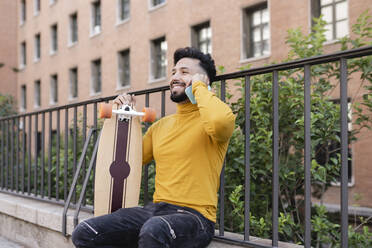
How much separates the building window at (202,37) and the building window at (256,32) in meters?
1.70

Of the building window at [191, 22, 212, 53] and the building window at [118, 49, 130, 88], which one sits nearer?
the building window at [191, 22, 212, 53]

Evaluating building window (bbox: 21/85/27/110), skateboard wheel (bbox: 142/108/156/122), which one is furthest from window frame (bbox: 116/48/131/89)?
skateboard wheel (bbox: 142/108/156/122)

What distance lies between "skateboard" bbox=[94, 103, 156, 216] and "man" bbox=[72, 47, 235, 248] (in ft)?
0.68

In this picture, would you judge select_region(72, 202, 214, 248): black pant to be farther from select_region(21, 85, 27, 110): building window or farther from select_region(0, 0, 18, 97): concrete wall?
select_region(0, 0, 18, 97): concrete wall

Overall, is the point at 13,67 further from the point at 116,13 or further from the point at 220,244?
the point at 220,244

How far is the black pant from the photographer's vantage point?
251 centimetres

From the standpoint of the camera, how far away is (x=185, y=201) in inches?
109

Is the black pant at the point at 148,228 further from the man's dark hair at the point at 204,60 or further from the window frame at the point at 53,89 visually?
the window frame at the point at 53,89

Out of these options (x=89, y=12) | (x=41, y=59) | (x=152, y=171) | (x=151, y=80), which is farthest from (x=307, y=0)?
(x=41, y=59)

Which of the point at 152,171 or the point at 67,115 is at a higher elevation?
the point at 67,115

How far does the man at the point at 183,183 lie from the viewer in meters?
2.62

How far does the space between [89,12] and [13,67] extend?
1103 centimetres

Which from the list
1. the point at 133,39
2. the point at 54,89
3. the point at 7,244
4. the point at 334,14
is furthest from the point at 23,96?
the point at 7,244

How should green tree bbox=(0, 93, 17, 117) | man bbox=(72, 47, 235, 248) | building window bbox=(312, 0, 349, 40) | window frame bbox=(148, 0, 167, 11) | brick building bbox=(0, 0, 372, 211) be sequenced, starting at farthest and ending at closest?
window frame bbox=(148, 0, 167, 11) → green tree bbox=(0, 93, 17, 117) → brick building bbox=(0, 0, 372, 211) → building window bbox=(312, 0, 349, 40) → man bbox=(72, 47, 235, 248)
